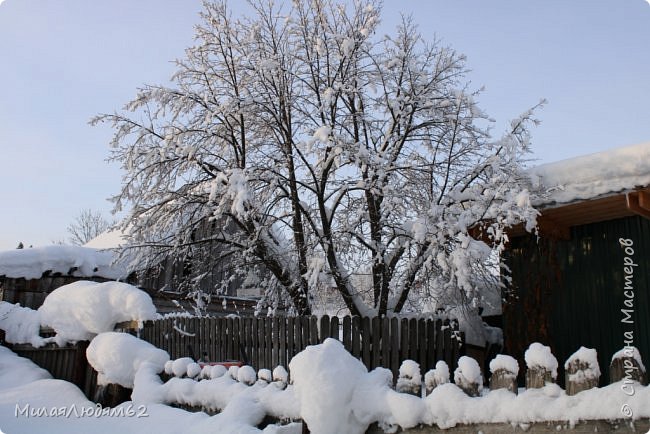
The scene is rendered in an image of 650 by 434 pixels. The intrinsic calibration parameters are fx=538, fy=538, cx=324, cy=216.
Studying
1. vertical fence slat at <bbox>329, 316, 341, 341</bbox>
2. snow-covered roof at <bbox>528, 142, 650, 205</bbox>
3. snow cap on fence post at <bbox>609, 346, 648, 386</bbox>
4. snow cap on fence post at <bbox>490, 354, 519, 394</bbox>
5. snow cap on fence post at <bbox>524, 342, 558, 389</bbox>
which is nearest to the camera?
snow cap on fence post at <bbox>609, 346, 648, 386</bbox>

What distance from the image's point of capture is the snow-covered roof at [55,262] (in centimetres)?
1508

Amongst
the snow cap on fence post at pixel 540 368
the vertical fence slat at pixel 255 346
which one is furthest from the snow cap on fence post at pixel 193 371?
the snow cap on fence post at pixel 540 368

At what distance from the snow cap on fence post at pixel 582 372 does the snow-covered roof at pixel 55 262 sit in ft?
44.9

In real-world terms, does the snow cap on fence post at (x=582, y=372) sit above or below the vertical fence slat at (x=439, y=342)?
above

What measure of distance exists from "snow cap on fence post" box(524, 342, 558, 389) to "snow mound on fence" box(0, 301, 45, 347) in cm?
885

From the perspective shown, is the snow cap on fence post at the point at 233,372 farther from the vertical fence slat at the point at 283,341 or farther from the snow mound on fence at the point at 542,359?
the snow mound on fence at the point at 542,359

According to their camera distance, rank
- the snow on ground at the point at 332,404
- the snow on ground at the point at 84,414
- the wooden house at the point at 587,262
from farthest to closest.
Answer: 1. the wooden house at the point at 587,262
2. the snow on ground at the point at 84,414
3. the snow on ground at the point at 332,404

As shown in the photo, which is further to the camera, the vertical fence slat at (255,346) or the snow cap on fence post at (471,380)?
the vertical fence slat at (255,346)

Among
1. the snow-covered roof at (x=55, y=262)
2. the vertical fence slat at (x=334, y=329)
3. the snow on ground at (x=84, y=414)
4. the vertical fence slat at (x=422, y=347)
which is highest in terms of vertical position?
the snow-covered roof at (x=55, y=262)

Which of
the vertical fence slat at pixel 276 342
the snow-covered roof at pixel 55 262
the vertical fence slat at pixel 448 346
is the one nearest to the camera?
the vertical fence slat at pixel 448 346

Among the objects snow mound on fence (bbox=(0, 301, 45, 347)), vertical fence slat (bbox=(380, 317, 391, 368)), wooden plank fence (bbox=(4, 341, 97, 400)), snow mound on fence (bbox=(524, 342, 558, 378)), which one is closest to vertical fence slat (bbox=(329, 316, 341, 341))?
vertical fence slat (bbox=(380, 317, 391, 368))

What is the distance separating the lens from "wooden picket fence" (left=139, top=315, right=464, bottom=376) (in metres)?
7.41

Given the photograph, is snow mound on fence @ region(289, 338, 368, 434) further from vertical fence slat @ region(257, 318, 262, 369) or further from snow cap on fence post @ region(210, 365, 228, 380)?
vertical fence slat @ region(257, 318, 262, 369)

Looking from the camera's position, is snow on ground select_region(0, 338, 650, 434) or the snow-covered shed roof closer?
A: snow on ground select_region(0, 338, 650, 434)
